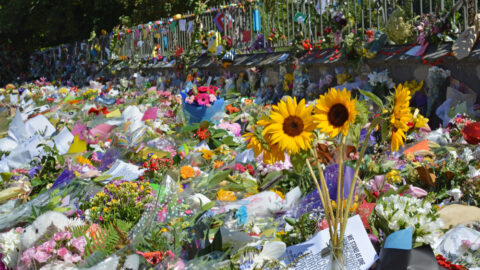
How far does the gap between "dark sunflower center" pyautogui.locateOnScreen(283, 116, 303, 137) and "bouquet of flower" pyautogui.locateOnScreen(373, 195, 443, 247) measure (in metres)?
0.66

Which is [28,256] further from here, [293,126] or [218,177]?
[218,177]

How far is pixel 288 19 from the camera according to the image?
7.11 m

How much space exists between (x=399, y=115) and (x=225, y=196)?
159 cm

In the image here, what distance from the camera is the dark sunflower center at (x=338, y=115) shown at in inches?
63.6

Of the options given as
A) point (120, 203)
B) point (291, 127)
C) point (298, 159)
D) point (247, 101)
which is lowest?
point (247, 101)

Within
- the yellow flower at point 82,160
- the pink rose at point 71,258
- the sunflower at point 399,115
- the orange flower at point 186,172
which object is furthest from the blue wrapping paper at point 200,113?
the sunflower at point 399,115

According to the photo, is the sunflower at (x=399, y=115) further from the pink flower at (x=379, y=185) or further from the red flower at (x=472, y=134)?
the red flower at (x=472, y=134)

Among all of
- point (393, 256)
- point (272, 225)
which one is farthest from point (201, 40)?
point (393, 256)

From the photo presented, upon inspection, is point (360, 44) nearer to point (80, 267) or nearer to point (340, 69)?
point (340, 69)

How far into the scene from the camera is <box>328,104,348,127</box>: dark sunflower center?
1.62 m

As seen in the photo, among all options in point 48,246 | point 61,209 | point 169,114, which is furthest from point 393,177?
point 169,114

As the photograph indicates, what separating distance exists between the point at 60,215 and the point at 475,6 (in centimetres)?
369

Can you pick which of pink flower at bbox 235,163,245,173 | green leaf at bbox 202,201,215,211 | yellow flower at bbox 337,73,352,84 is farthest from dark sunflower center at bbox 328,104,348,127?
yellow flower at bbox 337,73,352,84

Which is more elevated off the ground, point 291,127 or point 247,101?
point 291,127
